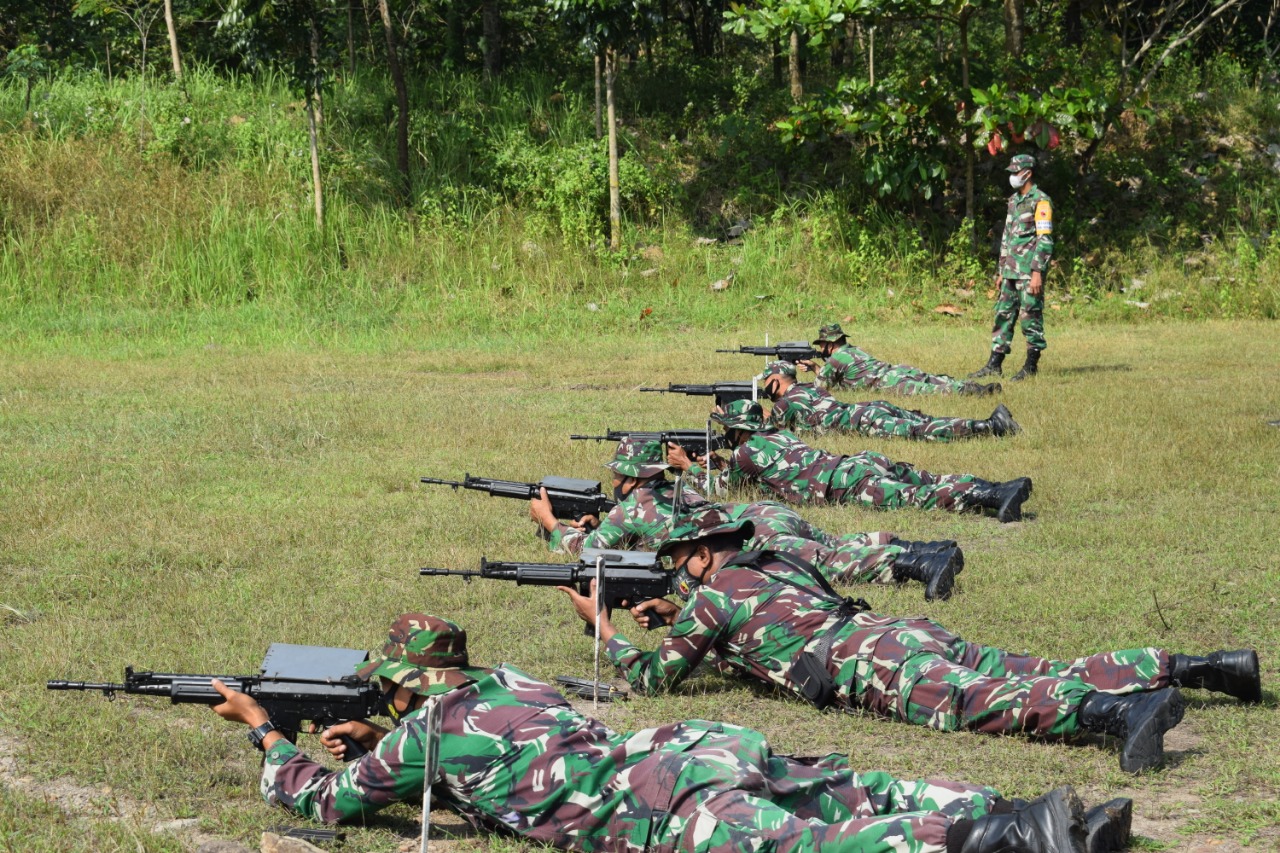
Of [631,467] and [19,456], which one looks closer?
[631,467]

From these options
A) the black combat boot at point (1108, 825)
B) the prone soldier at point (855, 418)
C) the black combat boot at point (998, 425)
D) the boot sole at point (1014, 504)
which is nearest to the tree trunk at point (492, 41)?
the prone soldier at point (855, 418)

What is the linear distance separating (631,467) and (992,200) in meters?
15.0

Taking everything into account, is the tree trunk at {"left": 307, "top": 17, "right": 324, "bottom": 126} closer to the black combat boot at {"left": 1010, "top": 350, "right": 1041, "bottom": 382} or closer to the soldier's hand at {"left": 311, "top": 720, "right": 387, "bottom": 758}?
the black combat boot at {"left": 1010, "top": 350, "right": 1041, "bottom": 382}

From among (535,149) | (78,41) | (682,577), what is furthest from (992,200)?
(78,41)

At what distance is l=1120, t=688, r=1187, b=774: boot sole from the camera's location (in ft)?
17.2

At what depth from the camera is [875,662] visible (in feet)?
19.3

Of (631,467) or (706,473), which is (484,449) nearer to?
(706,473)

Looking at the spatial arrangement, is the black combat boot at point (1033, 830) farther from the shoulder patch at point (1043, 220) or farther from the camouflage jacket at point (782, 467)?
the shoulder patch at point (1043, 220)

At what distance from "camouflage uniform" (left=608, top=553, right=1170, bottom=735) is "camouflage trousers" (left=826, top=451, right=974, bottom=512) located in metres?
3.64

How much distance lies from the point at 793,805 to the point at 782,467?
5.47m

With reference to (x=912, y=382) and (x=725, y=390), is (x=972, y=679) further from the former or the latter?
(x=912, y=382)

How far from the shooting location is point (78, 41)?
91.2 feet

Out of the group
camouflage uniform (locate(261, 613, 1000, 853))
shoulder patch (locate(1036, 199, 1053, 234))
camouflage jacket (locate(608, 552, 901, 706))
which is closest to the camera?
camouflage uniform (locate(261, 613, 1000, 853))

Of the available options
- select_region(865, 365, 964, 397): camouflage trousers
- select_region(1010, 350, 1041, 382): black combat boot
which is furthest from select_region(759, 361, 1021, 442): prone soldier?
select_region(1010, 350, 1041, 382): black combat boot
